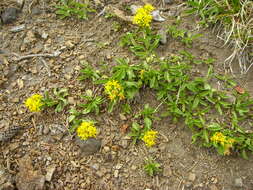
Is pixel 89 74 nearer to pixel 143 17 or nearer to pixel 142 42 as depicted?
pixel 142 42

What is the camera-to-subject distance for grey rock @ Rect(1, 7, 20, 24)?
13.6 feet

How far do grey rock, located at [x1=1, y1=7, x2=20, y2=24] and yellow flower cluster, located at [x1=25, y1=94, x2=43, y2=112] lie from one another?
1606 millimetres

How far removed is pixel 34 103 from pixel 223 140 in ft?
7.62

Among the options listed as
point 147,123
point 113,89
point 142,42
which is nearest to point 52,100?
point 113,89

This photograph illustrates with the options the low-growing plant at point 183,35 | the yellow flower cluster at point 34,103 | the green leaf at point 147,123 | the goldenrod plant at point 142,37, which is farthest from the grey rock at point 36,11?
the green leaf at point 147,123

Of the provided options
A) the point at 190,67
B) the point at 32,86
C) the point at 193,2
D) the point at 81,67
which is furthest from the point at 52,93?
the point at 193,2

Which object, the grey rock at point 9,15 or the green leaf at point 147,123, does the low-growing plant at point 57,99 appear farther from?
the grey rock at point 9,15

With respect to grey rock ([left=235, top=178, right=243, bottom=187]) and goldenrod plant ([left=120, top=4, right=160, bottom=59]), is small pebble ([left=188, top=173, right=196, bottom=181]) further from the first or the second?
goldenrod plant ([left=120, top=4, right=160, bottom=59])

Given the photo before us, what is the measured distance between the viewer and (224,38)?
12.7 ft

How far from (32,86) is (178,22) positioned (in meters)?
2.35

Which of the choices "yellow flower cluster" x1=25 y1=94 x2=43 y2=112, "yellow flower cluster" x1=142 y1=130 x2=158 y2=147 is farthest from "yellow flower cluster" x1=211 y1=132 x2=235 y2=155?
"yellow flower cluster" x1=25 y1=94 x2=43 y2=112

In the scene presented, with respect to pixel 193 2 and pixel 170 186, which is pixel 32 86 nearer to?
pixel 170 186

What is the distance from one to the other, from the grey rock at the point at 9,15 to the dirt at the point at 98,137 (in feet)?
0.27

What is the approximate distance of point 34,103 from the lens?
3273 mm
